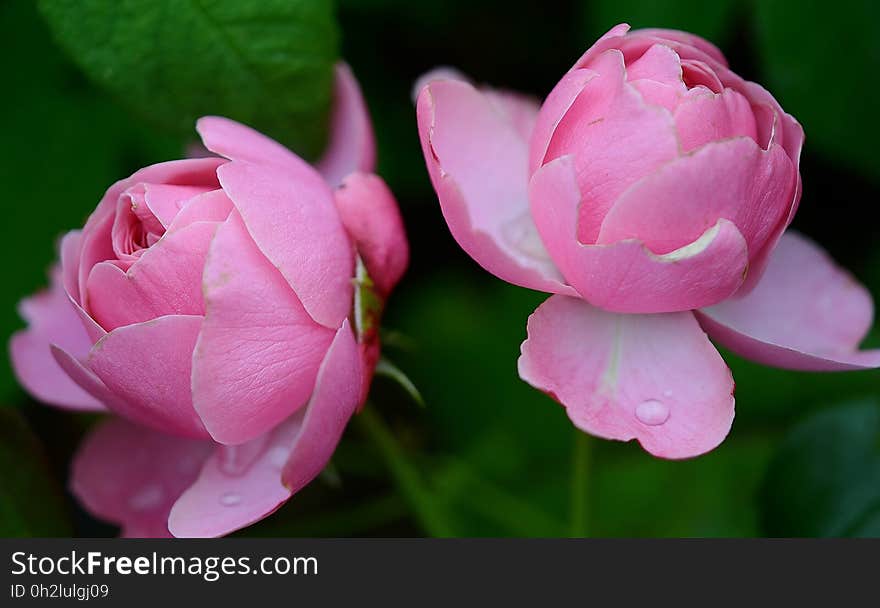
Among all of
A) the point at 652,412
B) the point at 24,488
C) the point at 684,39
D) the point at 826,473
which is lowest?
the point at 826,473

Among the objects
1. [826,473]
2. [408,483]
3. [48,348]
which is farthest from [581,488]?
[48,348]

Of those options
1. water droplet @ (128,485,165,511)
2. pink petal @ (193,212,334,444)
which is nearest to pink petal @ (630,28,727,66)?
pink petal @ (193,212,334,444)

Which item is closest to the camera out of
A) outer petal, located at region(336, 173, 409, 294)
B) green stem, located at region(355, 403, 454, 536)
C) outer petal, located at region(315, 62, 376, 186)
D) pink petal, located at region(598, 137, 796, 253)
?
pink petal, located at region(598, 137, 796, 253)

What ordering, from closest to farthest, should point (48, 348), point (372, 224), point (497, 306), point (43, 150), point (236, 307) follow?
point (236, 307), point (372, 224), point (48, 348), point (43, 150), point (497, 306)

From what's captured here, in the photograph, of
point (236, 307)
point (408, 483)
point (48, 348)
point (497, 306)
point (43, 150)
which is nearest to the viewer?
point (236, 307)

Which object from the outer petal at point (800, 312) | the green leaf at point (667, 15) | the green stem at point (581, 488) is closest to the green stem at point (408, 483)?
the green stem at point (581, 488)

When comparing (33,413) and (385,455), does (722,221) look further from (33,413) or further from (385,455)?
(33,413)

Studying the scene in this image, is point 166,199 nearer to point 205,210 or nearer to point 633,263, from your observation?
point 205,210

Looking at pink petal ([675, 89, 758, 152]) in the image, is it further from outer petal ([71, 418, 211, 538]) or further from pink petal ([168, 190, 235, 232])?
outer petal ([71, 418, 211, 538])
